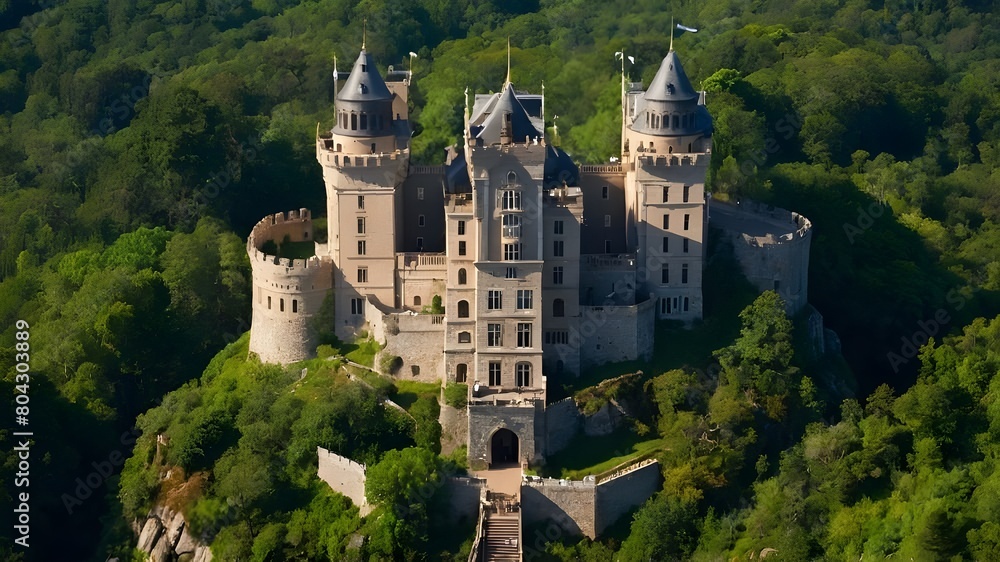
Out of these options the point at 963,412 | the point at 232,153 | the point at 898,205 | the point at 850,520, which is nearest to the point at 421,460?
the point at 850,520

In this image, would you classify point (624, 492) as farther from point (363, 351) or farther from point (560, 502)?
point (363, 351)

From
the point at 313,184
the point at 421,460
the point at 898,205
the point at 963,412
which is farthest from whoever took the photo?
the point at 898,205

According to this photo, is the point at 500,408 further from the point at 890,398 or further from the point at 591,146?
the point at 591,146

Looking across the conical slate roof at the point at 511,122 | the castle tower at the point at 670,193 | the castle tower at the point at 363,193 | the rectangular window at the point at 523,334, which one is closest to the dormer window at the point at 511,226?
the conical slate roof at the point at 511,122

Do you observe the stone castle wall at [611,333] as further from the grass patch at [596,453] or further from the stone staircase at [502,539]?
the stone staircase at [502,539]

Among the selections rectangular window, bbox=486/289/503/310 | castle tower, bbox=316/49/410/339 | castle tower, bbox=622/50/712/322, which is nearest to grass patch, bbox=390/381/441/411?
castle tower, bbox=316/49/410/339

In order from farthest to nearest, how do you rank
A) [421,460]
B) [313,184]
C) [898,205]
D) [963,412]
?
[898,205] < [313,184] < [963,412] < [421,460]

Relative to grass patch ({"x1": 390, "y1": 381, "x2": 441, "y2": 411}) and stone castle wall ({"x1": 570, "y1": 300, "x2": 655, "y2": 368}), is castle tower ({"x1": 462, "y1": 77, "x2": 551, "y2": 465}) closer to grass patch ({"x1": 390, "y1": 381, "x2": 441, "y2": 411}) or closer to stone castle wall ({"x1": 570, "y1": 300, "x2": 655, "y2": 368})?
grass patch ({"x1": 390, "y1": 381, "x2": 441, "y2": 411})
